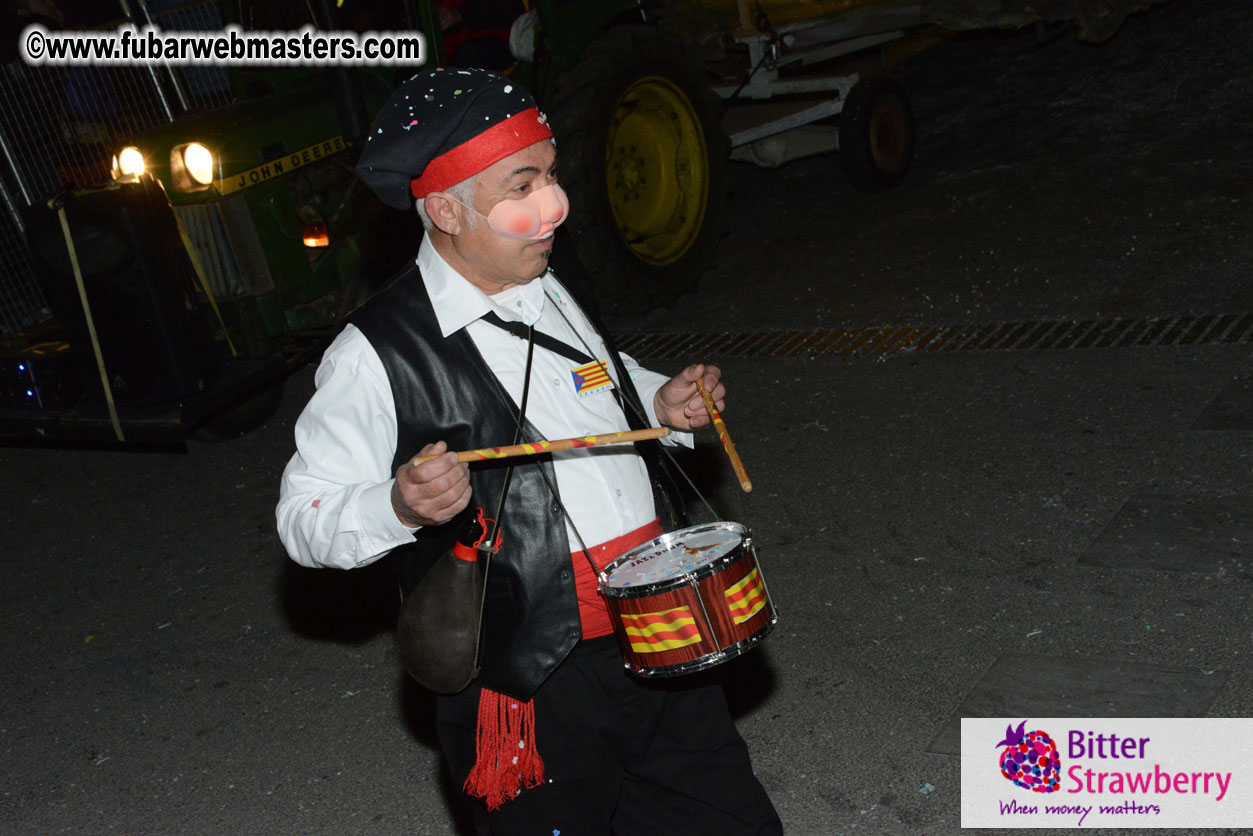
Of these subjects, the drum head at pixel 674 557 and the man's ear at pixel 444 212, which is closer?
the drum head at pixel 674 557

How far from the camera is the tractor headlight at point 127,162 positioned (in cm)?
588

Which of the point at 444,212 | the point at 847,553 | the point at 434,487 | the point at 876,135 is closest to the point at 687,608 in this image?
the point at 434,487

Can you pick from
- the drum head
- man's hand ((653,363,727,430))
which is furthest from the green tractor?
the drum head

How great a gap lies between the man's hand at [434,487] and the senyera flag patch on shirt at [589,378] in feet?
1.34

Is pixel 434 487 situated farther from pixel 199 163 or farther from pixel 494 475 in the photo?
pixel 199 163

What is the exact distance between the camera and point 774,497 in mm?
4945

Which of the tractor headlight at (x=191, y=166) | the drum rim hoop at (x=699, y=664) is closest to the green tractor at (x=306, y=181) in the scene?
the tractor headlight at (x=191, y=166)

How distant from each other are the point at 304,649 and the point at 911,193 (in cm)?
529

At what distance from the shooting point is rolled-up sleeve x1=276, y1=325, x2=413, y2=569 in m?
2.10

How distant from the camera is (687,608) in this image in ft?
6.91

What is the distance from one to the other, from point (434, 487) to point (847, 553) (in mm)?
2698

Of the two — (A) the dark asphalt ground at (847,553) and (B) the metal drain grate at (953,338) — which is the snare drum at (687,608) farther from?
(B) the metal drain grate at (953,338)

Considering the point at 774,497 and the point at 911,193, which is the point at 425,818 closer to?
the point at 774,497

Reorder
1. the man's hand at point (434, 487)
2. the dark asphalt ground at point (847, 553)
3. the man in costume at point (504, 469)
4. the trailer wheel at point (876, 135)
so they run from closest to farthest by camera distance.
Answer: the man's hand at point (434, 487) → the man in costume at point (504, 469) → the dark asphalt ground at point (847, 553) → the trailer wheel at point (876, 135)
